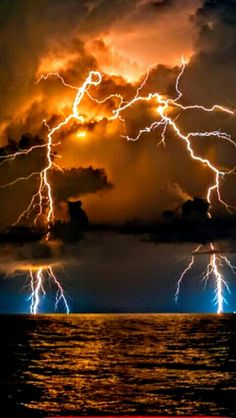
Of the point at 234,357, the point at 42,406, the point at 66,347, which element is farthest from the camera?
the point at 66,347

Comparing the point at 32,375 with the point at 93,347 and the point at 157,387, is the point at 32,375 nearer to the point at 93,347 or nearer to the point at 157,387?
the point at 157,387

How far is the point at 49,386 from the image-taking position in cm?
2425

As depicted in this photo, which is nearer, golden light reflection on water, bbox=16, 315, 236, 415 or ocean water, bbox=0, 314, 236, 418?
ocean water, bbox=0, 314, 236, 418

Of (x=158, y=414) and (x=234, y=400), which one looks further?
(x=234, y=400)

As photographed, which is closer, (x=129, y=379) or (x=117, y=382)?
(x=117, y=382)

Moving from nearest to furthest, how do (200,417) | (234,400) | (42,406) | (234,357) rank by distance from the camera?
(200,417), (42,406), (234,400), (234,357)

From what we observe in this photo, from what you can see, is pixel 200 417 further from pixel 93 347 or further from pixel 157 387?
pixel 93 347

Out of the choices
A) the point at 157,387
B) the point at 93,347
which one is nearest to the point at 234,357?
the point at 93,347

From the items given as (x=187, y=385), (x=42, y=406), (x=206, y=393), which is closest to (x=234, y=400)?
(x=206, y=393)

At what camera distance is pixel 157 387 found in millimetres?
23719

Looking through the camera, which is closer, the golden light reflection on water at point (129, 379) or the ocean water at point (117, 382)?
the ocean water at point (117, 382)

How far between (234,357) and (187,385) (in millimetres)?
13272

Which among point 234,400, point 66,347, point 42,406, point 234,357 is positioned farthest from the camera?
point 66,347

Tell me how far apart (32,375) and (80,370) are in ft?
8.11
